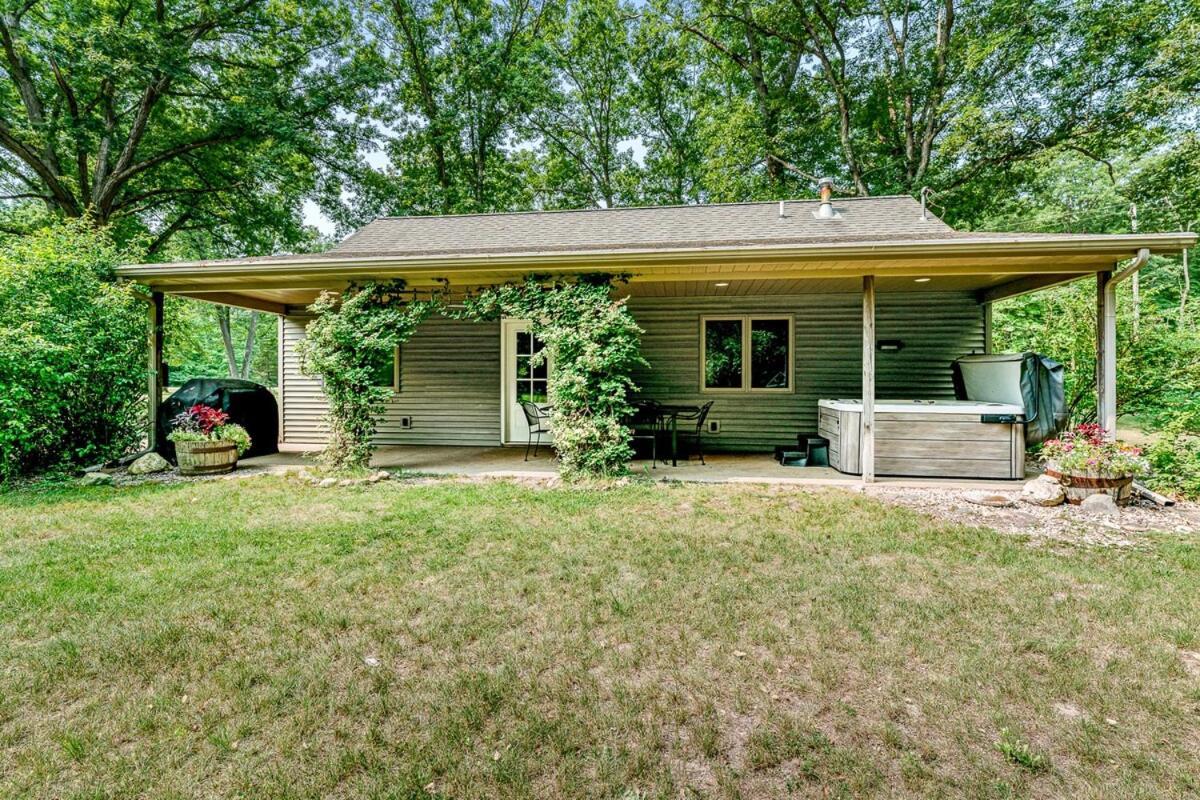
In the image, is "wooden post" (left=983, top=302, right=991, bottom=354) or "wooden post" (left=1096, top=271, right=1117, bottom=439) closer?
"wooden post" (left=1096, top=271, right=1117, bottom=439)

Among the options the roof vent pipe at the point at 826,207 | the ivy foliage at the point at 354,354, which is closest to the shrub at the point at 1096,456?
the roof vent pipe at the point at 826,207

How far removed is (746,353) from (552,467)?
338cm

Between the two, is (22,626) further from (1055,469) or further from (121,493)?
(1055,469)

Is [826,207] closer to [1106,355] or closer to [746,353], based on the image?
[746,353]

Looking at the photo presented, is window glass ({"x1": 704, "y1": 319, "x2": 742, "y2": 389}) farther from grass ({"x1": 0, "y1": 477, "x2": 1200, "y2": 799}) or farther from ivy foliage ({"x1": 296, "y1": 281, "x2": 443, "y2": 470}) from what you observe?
grass ({"x1": 0, "y1": 477, "x2": 1200, "y2": 799})

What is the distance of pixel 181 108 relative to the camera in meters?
13.0

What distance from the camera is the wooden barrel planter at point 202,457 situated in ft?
20.1

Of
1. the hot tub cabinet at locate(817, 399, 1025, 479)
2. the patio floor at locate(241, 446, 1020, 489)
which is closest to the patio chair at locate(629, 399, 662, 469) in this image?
the patio floor at locate(241, 446, 1020, 489)

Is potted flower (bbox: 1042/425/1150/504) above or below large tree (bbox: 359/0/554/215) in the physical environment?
below

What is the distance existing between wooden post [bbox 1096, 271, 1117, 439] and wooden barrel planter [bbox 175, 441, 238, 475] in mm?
9184

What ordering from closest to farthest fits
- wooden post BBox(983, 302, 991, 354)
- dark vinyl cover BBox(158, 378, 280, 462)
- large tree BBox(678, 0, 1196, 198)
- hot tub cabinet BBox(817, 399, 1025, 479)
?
hot tub cabinet BBox(817, 399, 1025, 479) → dark vinyl cover BBox(158, 378, 280, 462) → wooden post BBox(983, 302, 991, 354) → large tree BBox(678, 0, 1196, 198)

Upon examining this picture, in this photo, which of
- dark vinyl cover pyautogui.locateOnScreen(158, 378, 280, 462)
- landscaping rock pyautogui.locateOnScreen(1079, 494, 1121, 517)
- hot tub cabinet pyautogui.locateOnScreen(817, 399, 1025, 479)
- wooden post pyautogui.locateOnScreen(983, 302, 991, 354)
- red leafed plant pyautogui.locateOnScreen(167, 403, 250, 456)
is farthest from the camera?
wooden post pyautogui.locateOnScreen(983, 302, 991, 354)

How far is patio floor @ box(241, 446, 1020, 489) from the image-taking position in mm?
5648

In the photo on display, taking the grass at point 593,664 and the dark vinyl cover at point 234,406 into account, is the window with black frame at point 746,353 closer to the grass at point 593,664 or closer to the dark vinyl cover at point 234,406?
the grass at point 593,664
